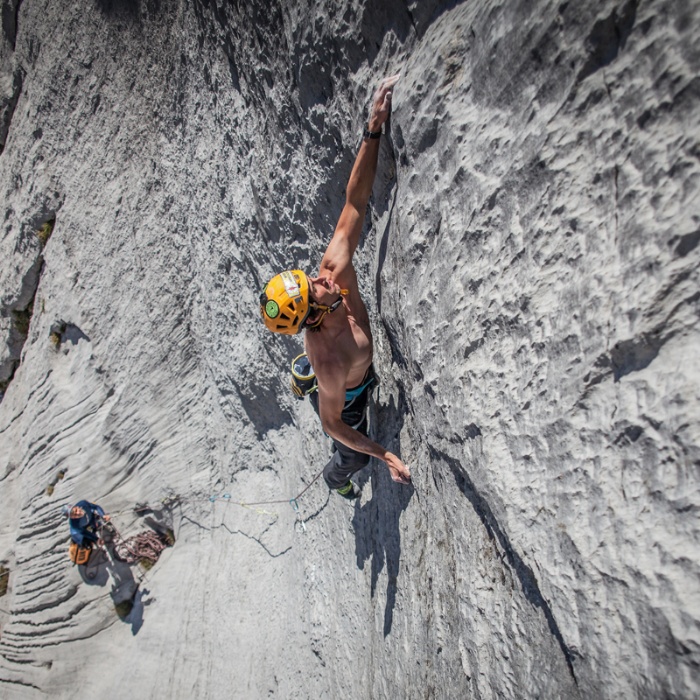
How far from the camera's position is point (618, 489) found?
2.09 m

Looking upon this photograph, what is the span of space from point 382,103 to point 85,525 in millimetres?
8500

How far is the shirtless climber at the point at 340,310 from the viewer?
3701 mm

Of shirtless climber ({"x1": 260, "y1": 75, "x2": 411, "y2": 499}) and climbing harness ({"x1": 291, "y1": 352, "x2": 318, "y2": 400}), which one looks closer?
shirtless climber ({"x1": 260, "y1": 75, "x2": 411, "y2": 499})

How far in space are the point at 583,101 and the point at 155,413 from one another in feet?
26.8

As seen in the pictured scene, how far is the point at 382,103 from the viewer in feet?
11.7

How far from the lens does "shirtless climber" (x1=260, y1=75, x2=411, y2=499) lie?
3.70 metres

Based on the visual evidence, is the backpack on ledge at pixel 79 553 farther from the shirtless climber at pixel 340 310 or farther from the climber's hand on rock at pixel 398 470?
the climber's hand on rock at pixel 398 470

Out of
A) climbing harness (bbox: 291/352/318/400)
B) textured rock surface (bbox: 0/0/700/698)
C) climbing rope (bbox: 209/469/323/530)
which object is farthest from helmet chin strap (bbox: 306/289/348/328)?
climbing rope (bbox: 209/469/323/530)

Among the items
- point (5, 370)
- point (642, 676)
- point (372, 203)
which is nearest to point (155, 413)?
point (5, 370)


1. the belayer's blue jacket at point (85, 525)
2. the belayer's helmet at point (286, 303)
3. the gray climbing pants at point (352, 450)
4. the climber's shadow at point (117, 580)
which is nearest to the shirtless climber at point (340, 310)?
the belayer's helmet at point (286, 303)

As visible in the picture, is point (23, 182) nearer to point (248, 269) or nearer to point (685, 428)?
point (248, 269)

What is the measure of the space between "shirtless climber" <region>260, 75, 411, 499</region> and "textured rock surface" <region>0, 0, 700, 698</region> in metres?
0.18

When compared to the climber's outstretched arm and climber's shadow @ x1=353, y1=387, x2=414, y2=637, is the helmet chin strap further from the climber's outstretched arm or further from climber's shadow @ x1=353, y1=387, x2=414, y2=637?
climber's shadow @ x1=353, y1=387, x2=414, y2=637

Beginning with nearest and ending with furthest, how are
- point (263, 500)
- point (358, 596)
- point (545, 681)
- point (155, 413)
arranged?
point (545, 681)
point (358, 596)
point (263, 500)
point (155, 413)
